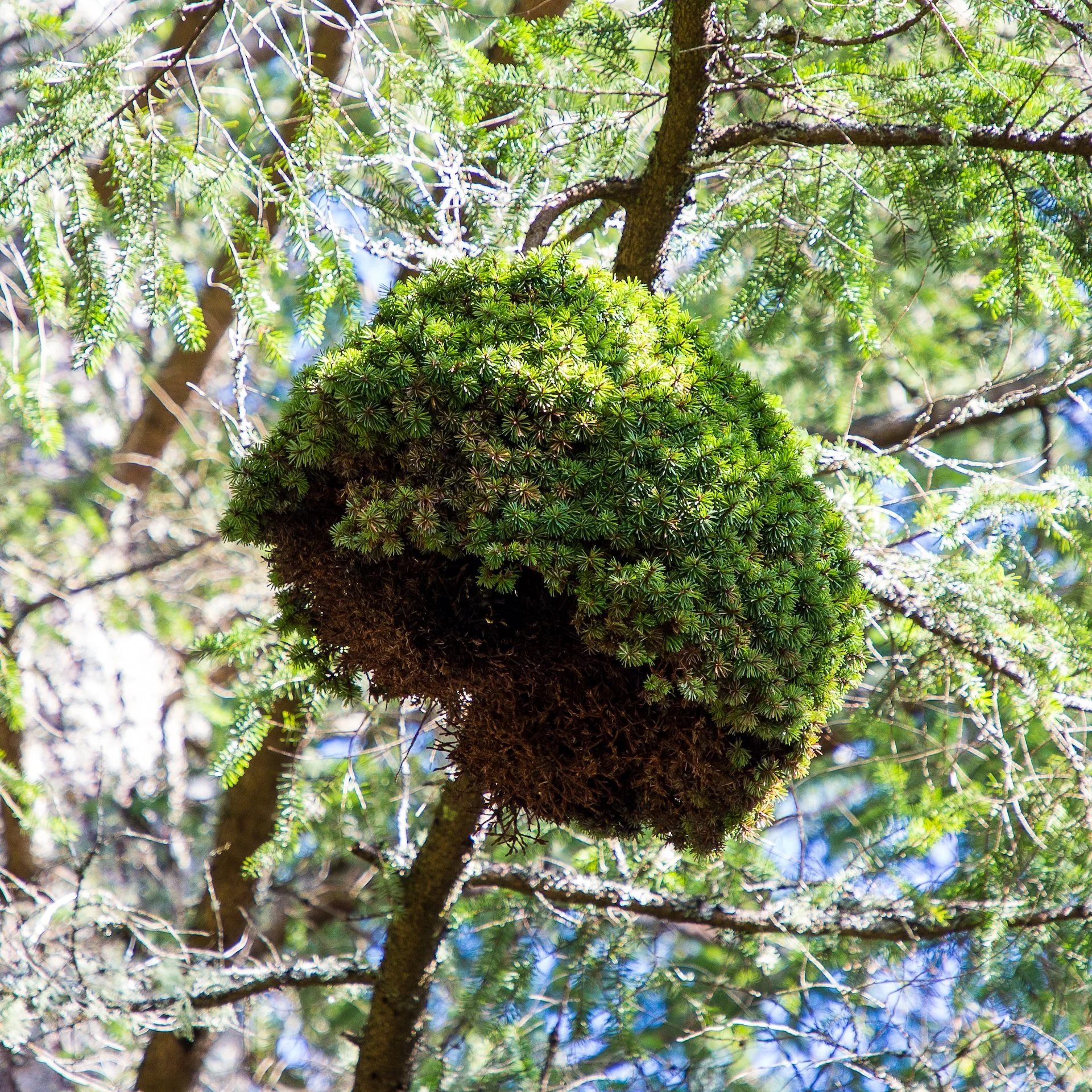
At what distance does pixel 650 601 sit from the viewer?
1.49 meters

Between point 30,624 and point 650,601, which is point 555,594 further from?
point 30,624

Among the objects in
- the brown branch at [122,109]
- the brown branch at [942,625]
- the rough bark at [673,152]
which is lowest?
the brown branch at [942,625]

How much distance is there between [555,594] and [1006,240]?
165cm

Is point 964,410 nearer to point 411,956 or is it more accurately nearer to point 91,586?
point 411,956

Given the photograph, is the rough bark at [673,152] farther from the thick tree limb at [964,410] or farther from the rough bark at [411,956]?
the rough bark at [411,956]

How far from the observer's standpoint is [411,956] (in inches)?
104

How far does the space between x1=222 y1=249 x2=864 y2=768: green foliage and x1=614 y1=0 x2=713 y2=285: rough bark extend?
1.89 ft

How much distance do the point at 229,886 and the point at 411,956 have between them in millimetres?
2149

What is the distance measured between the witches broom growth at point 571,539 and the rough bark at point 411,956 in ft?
2.77

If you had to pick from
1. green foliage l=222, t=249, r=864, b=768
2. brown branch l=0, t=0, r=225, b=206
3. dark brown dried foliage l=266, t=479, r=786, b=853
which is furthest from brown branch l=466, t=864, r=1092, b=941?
brown branch l=0, t=0, r=225, b=206

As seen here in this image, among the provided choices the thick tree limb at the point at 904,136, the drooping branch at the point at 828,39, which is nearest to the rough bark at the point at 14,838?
the thick tree limb at the point at 904,136

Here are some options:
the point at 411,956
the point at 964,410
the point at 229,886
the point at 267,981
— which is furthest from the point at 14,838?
the point at 964,410

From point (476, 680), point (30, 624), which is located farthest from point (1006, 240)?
point (30, 624)

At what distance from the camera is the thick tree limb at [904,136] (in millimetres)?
2053
